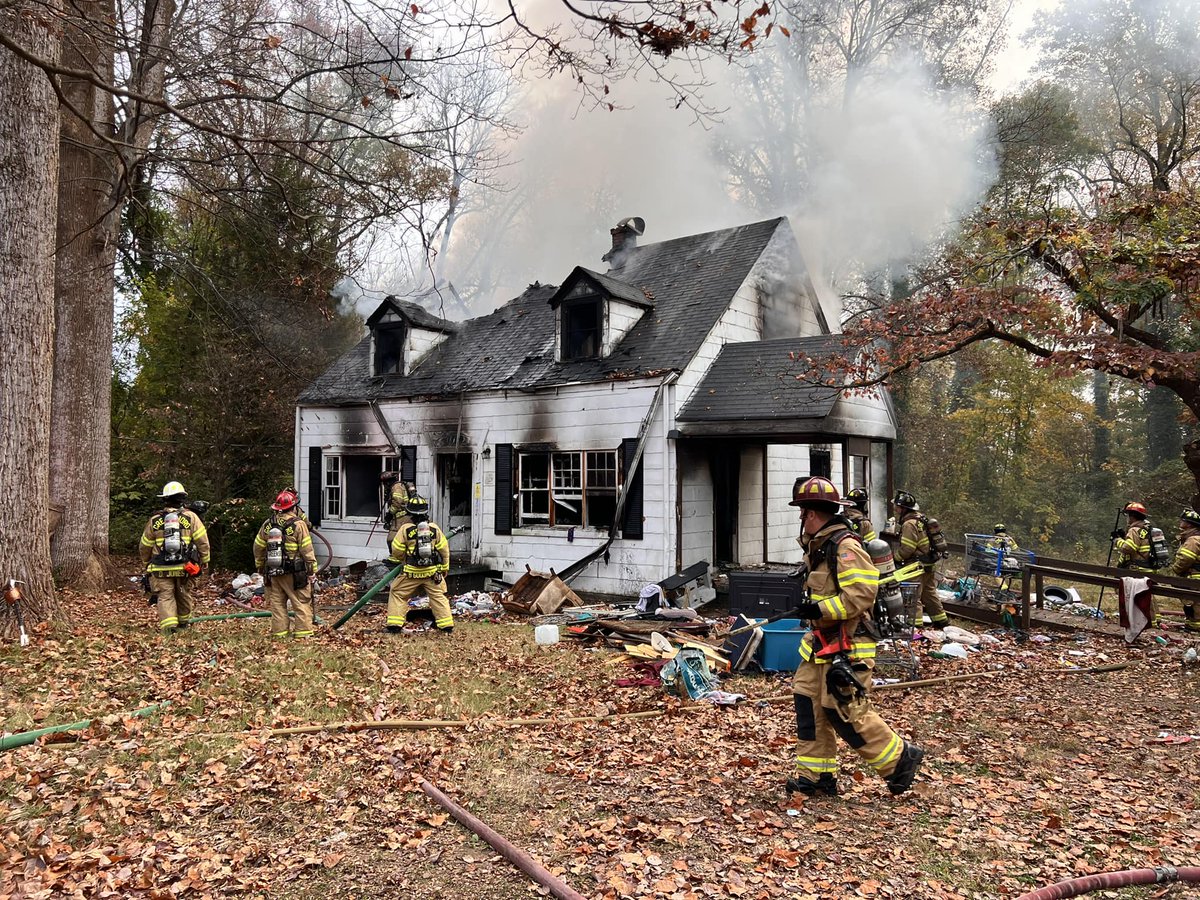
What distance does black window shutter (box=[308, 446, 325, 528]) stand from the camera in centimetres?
1806

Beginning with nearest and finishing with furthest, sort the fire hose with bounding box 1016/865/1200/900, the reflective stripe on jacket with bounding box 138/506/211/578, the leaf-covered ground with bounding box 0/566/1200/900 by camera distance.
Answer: the fire hose with bounding box 1016/865/1200/900
the leaf-covered ground with bounding box 0/566/1200/900
the reflective stripe on jacket with bounding box 138/506/211/578

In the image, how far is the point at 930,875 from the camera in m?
4.12

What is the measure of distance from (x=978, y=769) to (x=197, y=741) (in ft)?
19.3

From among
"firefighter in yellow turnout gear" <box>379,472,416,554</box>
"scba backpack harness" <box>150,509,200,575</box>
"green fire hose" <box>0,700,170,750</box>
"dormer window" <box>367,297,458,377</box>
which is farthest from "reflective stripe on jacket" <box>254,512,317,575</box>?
"dormer window" <box>367,297,458,377</box>

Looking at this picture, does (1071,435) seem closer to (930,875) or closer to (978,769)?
(978,769)

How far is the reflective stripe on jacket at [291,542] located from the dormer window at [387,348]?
8.00m

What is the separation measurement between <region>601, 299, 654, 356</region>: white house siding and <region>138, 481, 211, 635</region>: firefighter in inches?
290

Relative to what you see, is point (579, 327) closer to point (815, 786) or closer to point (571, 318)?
point (571, 318)

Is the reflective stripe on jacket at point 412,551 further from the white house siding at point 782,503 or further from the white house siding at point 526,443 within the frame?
the white house siding at point 782,503

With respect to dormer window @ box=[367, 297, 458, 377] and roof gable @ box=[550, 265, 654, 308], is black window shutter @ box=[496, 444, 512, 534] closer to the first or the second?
roof gable @ box=[550, 265, 654, 308]

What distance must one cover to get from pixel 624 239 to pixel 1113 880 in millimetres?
15966

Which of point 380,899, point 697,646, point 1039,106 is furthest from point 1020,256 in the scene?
point 1039,106

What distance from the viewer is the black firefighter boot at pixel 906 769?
16.6ft

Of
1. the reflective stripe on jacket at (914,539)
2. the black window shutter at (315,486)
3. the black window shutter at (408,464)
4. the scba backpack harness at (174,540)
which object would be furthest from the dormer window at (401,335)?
the reflective stripe on jacket at (914,539)
